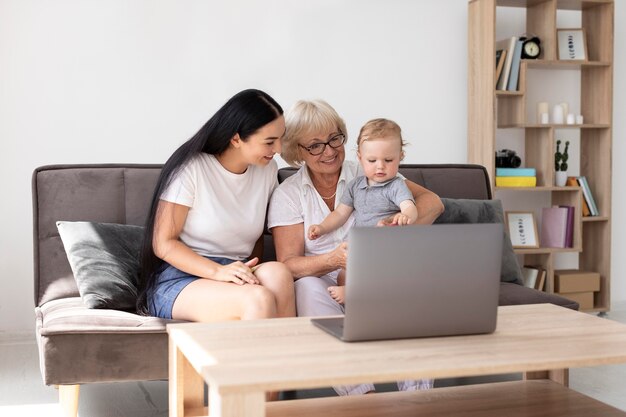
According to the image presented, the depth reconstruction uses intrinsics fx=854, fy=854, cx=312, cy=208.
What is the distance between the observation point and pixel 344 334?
5.98 ft

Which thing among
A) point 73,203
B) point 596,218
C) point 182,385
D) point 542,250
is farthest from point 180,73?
point 182,385

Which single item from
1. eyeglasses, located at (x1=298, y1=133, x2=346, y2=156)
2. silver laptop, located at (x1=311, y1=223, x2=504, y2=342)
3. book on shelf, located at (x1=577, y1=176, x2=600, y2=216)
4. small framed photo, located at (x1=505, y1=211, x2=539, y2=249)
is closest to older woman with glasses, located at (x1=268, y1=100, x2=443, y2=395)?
eyeglasses, located at (x1=298, y1=133, x2=346, y2=156)

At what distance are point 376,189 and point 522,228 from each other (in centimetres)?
218

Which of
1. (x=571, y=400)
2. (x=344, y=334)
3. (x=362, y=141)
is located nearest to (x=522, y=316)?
(x=571, y=400)

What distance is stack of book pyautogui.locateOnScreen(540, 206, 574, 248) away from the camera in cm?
477

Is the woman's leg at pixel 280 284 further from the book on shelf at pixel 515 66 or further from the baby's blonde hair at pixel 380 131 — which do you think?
the book on shelf at pixel 515 66

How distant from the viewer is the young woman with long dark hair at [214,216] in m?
2.57

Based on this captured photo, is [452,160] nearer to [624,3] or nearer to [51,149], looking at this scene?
[624,3]

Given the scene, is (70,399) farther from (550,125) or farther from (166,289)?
(550,125)

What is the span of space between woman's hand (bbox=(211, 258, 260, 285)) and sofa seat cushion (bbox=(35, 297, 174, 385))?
0.71ft

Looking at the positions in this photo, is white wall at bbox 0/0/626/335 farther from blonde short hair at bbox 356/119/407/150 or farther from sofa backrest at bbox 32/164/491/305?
blonde short hair at bbox 356/119/407/150

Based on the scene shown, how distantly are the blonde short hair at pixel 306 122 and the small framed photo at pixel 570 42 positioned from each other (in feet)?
7.67

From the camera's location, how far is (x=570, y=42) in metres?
4.80

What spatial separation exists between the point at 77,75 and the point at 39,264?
1.44 metres
